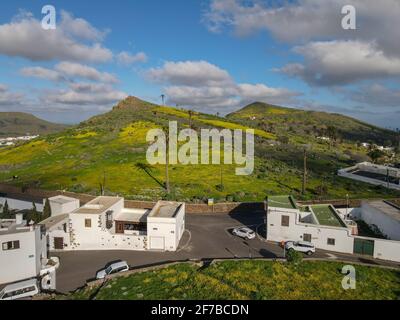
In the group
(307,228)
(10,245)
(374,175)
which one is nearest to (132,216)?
(10,245)

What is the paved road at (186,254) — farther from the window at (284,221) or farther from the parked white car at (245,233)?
the window at (284,221)

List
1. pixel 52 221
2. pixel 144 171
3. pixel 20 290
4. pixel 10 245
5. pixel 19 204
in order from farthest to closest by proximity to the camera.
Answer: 1. pixel 144 171
2. pixel 19 204
3. pixel 52 221
4. pixel 10 245
5. pixel 20 290

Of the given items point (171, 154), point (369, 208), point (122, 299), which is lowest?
point (122, 299)

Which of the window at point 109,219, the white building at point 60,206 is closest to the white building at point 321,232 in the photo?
the window at point 109,219

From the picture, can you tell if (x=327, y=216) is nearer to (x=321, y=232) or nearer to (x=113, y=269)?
(x=321, y=232)

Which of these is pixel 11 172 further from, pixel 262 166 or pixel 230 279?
pixel 230 279

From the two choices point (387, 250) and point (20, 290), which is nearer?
point (20, 290)

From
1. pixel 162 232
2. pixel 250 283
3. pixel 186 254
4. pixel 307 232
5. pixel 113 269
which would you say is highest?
pixel 162 232
